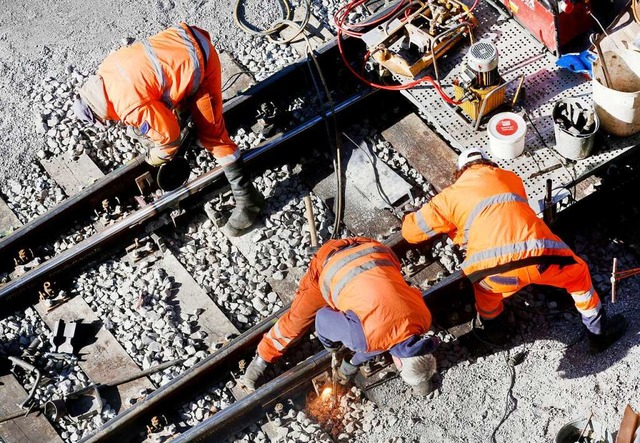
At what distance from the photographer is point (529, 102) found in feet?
30.2

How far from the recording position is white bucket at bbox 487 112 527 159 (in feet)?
28.6

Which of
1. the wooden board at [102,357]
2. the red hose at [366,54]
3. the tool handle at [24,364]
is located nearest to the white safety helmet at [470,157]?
the red hose at [366,54]

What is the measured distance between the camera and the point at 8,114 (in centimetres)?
1018

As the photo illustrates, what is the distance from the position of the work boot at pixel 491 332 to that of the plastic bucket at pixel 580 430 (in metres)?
0.97

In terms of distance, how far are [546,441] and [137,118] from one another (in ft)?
13.9

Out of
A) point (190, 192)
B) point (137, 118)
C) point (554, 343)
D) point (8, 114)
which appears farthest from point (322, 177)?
point (8, 114)

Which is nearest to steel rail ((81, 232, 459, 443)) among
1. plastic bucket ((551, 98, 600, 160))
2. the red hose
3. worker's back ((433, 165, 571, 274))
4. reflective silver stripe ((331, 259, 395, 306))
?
worker's back ((433, 165, 571, 274))

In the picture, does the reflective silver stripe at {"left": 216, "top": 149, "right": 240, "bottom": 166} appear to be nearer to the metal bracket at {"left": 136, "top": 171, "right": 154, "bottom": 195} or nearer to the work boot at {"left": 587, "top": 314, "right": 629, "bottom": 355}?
the metal bracket at {"left": 136, "top": 171, "right": 154, "bottom": 195}

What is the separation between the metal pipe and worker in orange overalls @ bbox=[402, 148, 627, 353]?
1.86 metres

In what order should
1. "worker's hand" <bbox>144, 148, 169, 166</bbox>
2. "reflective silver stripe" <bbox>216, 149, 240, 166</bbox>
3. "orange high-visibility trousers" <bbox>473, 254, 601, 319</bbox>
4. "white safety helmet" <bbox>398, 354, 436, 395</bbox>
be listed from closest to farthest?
"white safety helmet" <bbox>398, 354, 436, 395</bbox> → "orange high-visibility trousers" <bbox>473, 254, 601, 319</bbox> → "worker's hand" <bbox>144, 148, 169, 166</bbox> → "reflective silver stripe" <bbox>216, 149, 240, 166</bbox>

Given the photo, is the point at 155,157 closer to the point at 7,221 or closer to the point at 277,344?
the point at 7,221

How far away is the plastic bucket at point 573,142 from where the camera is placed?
8523mm

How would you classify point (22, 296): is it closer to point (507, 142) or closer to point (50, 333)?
point (50, 333)

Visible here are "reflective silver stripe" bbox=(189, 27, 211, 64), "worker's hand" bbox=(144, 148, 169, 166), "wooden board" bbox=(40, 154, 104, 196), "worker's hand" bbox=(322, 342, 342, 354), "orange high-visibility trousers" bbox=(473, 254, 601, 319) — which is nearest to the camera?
"orange high-visibility trousers" bbox=(473, 254, 601, 319)
